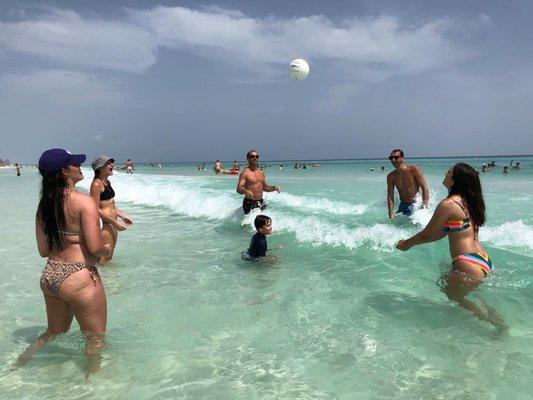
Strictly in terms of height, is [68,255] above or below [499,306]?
above

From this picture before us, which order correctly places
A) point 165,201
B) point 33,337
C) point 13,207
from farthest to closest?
point 165,201
point 13,207
point 33,337

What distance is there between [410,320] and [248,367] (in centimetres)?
184

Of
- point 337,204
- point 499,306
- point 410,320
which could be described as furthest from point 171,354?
point 337,204

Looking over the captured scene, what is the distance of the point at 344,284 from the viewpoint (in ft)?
17.6

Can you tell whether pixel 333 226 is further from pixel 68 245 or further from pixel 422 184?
pixel 68 245

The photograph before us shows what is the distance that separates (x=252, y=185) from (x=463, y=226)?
6.01 meters

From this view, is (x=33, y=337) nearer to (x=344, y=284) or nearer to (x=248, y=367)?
(x=248, y=367)

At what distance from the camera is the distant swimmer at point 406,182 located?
314 inches

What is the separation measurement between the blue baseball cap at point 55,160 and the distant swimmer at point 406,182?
20.7 ft

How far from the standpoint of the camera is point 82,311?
3043mm

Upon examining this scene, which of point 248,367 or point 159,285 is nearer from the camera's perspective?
point 248,367

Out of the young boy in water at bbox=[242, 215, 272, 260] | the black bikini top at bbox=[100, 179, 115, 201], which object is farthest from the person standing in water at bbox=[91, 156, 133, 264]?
the young boy in water at bbox=[242, 215, 272, 260]

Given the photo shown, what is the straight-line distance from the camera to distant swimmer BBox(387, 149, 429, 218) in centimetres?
796

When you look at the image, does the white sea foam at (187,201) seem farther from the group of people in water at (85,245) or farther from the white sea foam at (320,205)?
the group of people in water at (85,245)
